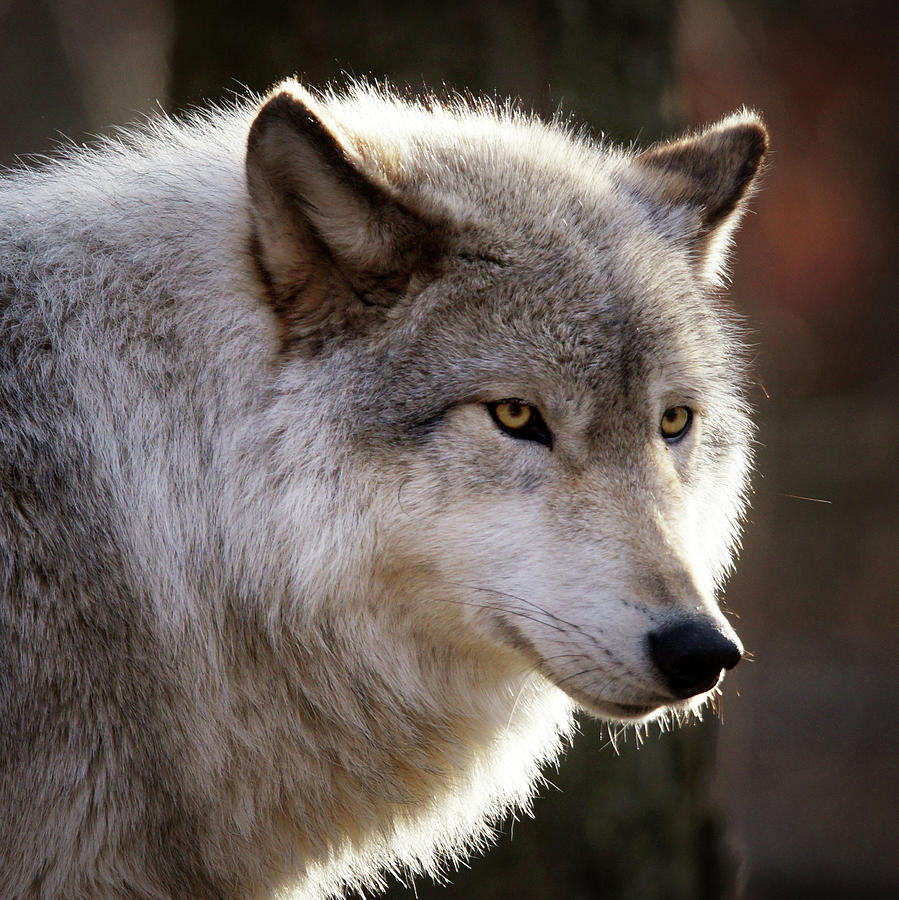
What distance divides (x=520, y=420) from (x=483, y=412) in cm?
11

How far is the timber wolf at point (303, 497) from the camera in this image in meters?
2.70

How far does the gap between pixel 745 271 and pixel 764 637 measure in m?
3.15

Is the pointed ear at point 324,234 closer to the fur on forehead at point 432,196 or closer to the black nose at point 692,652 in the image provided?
the fur on forehead at point 432,196

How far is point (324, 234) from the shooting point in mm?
2891

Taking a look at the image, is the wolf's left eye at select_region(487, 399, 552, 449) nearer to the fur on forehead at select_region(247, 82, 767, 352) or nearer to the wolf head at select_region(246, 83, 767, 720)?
the wolf head at select_region(246, 83, 767, 720)

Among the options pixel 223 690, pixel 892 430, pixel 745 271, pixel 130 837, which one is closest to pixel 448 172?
pixel 223 690

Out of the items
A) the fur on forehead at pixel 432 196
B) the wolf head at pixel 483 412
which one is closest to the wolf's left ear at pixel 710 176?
the fur on forehead at pixel 432 196

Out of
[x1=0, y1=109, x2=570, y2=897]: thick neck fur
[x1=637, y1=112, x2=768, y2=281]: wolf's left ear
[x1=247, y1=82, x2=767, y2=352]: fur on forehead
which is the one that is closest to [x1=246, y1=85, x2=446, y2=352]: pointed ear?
[x1=247, y1=82, x2=767, y2=352]: fur on forehead

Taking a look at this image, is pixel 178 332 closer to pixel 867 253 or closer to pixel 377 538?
pixel 377 538

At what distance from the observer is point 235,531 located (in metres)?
2.94

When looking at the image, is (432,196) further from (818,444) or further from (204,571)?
(818,444)

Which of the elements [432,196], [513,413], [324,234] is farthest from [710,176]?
[324,234]

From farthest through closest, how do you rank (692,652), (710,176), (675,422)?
(710,176), (675,422), (692,652)

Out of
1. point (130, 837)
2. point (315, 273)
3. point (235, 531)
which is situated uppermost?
point (315, 273)
